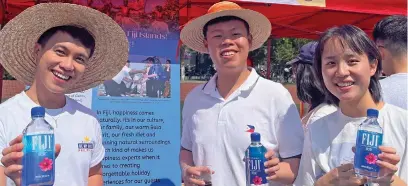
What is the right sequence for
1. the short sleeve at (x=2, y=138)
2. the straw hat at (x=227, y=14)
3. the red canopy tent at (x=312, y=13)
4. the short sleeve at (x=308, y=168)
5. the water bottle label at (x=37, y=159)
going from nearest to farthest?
the water bottle label at (x=37, y=159)
the short sleeve at (x=2, y=138)
the short sleeve at (x=308, y=168)
the straw hat at (x=227, y=14)
the red canopy tent at (x=312, y=13)

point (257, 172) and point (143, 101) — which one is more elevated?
point (143, 101)

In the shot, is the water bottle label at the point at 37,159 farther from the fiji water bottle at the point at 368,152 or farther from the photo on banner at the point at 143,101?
the photo on banner at the point at 143,101

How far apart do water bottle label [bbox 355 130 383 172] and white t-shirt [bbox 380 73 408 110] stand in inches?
49.4

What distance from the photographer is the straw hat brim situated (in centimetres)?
260

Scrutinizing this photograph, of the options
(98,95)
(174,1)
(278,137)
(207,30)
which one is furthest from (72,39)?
(174,1)

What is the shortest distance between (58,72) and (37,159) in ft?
1.63

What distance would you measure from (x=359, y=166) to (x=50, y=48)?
1.52 meters

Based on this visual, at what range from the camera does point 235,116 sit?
2510mm

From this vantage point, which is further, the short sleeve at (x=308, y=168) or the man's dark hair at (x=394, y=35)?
the man's dark hair at (x=394, y=35)

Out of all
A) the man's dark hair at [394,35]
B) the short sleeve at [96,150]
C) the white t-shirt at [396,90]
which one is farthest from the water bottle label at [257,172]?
the man's dark hair at [394,35]

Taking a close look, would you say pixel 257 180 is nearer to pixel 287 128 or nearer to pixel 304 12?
pixel 287 128

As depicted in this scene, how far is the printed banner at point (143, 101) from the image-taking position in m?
3.89

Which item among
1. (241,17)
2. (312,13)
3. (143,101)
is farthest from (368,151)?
(312,13)

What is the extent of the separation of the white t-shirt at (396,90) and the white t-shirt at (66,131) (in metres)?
1.96
